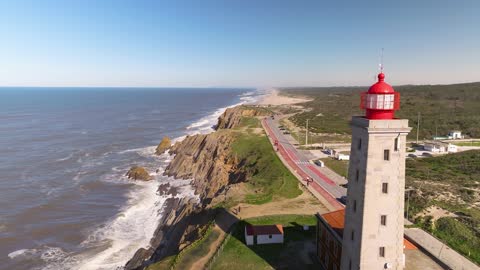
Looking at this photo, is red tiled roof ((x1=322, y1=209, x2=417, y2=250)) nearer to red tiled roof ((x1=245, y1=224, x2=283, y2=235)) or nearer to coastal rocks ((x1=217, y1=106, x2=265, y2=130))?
red tiled roof ((x1=245, y1=224, x2=283, y2=235))

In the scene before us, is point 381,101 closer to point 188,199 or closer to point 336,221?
point 336,221

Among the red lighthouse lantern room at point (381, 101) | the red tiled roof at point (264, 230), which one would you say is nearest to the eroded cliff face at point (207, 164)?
the red tiled roof at point (264, 230)

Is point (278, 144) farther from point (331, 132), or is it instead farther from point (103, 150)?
point (103, 150)

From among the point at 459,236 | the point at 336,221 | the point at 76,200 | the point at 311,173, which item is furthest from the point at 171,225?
the point at 459,236

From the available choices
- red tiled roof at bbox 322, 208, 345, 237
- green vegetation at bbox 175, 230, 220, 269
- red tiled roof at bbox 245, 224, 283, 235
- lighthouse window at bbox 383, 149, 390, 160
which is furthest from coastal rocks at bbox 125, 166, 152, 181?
lighthouse window at bbox 383, 149, 390, 160

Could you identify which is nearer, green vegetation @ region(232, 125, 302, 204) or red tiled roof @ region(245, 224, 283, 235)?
red tiled roof @ region(245, 224, 283, 235)

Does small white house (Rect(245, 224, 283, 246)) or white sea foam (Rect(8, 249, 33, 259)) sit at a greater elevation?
small white house (Rect(245, 224, 283, 246))

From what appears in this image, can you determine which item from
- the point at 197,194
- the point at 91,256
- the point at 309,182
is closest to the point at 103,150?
the point at 197,194

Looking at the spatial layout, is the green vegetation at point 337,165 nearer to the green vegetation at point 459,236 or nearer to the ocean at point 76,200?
the green vegetation at point 459,236
